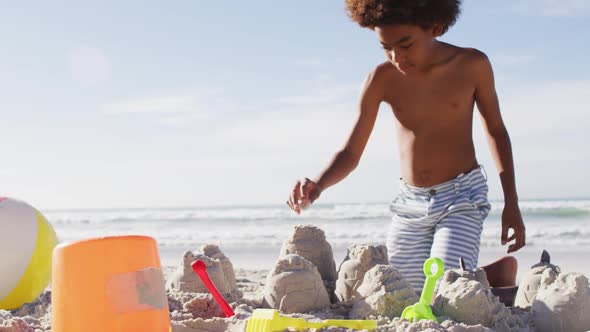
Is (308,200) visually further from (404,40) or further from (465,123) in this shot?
(465,123)

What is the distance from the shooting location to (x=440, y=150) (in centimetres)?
355

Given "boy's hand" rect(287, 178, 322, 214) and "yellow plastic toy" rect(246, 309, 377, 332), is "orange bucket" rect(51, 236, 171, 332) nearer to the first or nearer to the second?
"yellow plastic toy" rect(246, 309, 377, 332)

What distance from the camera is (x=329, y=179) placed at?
10.8ft

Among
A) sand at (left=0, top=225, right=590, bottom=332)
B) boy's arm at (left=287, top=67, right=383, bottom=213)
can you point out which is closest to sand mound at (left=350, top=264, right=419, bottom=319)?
sand at (left=0, top=225, right=590, bottom=332)

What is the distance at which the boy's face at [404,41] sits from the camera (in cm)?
293

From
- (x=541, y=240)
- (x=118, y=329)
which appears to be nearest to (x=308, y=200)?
(x=118, y=329)

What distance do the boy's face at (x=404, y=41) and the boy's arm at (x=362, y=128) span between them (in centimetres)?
39

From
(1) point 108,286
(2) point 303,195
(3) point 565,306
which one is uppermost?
(2) point 303,195

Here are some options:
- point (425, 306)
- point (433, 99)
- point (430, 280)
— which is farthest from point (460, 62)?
point (425, 306)

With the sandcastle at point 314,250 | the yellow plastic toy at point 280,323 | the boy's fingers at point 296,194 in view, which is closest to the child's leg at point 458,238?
the sandcastle at point 314,250

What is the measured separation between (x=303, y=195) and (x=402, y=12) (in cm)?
87

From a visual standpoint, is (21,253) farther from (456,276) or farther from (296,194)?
(456,276)

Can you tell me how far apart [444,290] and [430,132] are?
1229mm

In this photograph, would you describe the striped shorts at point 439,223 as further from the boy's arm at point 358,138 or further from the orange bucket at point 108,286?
the orange bucket at point 108,286
